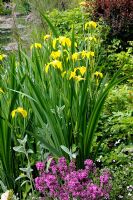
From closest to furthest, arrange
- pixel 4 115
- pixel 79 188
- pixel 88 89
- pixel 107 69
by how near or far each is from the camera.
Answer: pixel 79 188 < pixel 4 115 < pixel 88 89 < pixel 107 69

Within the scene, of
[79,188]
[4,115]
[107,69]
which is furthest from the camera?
[107,69]

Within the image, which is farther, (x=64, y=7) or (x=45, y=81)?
(x=64, y=7)

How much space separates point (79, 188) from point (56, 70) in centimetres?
104

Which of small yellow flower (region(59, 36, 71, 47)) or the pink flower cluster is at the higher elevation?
small yellow flower (region(59, 36, 71, 47))

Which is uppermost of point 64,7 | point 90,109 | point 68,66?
point 68,66

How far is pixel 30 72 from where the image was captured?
3.37 meters

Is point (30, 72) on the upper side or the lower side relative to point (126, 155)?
upper

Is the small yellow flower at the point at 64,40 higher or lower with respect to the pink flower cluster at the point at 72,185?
higher

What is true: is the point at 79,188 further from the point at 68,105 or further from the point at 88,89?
the point at 88,89

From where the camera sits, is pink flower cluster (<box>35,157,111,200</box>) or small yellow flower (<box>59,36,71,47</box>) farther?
small yellow flower (<box>59,36,71,47</box>)

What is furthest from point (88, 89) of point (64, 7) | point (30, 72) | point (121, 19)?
point (64, 7)

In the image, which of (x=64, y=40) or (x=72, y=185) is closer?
(x=72, y=185)

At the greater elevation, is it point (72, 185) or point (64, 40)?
point (64, 40)

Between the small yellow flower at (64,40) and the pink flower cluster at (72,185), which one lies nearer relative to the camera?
the pink flower cluster at (72,185)
